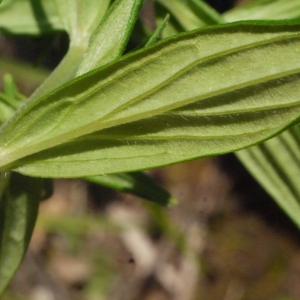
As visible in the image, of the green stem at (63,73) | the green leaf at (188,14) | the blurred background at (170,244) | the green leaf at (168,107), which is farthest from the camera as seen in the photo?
the blurred background at (170,244)

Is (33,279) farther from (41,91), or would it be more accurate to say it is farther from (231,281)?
(41,91)

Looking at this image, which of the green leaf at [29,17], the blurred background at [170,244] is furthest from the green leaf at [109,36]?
the blurred background at [170,244]

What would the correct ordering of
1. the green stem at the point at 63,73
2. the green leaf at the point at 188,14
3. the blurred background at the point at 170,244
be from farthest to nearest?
the blurred background at the point at 170,244 → the green leaf at the point at 188,14 → the green stem at the point at 63,73

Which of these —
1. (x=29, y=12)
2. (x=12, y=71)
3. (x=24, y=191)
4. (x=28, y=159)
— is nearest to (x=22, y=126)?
(x=28, y=159)

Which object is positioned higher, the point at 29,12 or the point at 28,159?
the point at 29,12

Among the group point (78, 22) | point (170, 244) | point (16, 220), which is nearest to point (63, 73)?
point (78, 22)

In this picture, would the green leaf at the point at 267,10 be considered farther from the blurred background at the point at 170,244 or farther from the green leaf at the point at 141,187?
the blurred background at the point at 170,244

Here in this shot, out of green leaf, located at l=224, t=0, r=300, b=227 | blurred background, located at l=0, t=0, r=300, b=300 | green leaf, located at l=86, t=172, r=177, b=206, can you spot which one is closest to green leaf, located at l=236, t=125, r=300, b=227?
green leaf, located at l=224, t=0, r=300, b=227
